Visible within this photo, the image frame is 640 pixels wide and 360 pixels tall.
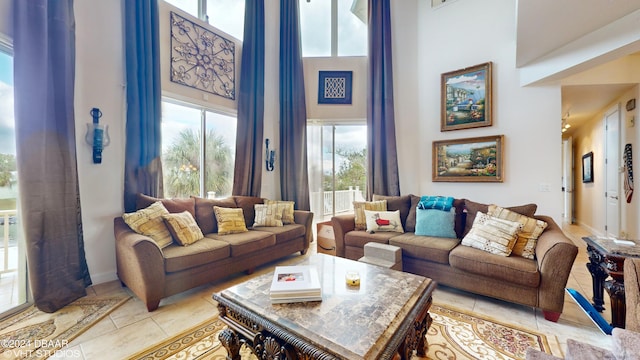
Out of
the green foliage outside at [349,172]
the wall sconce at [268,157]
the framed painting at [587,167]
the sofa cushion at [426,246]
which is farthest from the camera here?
the framed painting at [587,167]

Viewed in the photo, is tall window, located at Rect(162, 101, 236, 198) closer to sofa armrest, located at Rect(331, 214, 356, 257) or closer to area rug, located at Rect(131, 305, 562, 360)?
sofa armrest, located at Rect(331, 214, 356, 257)

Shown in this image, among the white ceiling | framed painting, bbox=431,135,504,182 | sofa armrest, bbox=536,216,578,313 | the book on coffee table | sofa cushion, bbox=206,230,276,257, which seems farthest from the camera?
framed painting, bbox=431,135,504,182

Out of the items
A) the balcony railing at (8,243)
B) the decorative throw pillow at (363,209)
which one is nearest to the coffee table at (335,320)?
the decorative throw pillow at (363,209)

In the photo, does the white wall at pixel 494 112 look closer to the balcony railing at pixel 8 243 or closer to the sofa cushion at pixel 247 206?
the sofa cushion at pixel 247 206

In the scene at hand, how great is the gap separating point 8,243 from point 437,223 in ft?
13.9

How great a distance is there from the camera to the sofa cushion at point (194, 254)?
2.26 metres

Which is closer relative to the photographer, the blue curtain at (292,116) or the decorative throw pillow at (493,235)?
the decorative throw pillow at (493,235)

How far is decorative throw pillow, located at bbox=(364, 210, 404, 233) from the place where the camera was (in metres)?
3.24

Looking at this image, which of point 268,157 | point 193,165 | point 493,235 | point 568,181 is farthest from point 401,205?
point 568,181

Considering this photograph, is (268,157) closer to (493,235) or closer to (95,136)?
(95,136)

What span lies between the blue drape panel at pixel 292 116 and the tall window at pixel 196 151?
0.94m

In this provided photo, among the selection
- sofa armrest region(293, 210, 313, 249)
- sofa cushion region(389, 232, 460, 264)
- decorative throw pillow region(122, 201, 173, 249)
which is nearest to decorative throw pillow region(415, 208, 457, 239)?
sofa cushion region(389, 232, 460, 264)

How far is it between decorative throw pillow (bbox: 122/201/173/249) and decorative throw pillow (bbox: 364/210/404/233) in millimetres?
2301

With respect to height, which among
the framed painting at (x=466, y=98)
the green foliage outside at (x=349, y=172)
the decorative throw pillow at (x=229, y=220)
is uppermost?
the framed painting at (x=466, y=98)
